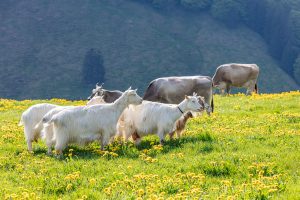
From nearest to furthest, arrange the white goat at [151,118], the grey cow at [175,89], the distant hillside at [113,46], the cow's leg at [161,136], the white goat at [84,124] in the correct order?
the white goat at [84,124] < the cow's leg at [161,136] < the white goat at [151,118] < the grey cow at [175,89] < the distant hillside at [113,46]

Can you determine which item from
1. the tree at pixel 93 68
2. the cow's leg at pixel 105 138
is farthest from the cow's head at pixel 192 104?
the tree at pixel 93 68

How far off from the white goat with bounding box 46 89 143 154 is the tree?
88.9 m

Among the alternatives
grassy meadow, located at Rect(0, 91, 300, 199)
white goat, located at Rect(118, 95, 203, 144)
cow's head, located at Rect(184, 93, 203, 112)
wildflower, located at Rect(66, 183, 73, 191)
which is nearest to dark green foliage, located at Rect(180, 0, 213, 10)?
grassy meadow, located at Rect(0, 91, 300, 199)

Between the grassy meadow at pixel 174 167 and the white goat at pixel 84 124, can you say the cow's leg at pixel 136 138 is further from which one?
the white goat at pixel 84 124

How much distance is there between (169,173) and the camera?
1099 centimetres

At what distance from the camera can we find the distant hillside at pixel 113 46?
330 feet

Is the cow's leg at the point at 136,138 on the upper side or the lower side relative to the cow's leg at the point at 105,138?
lower

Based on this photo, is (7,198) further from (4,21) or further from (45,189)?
(4,21)

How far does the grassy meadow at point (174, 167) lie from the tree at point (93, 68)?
86.6 metres

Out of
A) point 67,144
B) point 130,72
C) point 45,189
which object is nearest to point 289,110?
point 67,144

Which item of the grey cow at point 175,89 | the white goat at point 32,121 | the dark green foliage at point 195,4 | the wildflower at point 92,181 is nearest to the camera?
the wildflower at point 92,181

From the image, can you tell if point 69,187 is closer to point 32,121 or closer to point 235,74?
point 32,121

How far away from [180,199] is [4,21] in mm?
117637

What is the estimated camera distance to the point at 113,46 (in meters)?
115
